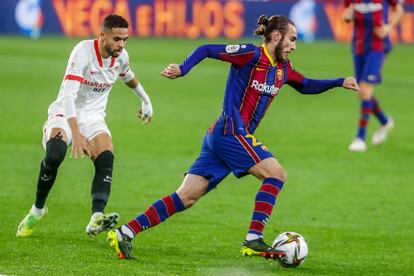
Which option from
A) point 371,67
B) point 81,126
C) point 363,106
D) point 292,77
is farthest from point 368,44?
point 81,126

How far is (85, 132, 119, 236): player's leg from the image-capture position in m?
8.74

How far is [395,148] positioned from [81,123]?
320 inches

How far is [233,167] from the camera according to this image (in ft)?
28.5

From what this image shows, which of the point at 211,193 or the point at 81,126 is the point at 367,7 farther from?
the point at 81,126

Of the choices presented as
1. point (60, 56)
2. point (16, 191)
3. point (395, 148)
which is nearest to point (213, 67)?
point (60, 56)

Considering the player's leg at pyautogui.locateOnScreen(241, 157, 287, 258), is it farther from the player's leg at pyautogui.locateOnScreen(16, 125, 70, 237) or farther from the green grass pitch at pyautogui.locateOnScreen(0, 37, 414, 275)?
the player's leg at pyautogui.locateOnScreen(16, 125, 70, 237)

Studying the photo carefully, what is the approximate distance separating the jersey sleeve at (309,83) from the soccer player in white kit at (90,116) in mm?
1518

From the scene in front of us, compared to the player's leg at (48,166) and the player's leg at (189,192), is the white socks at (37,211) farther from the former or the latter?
the player's leg at (189,192)

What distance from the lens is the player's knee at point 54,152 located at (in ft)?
29.8

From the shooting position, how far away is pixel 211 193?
41.5ft

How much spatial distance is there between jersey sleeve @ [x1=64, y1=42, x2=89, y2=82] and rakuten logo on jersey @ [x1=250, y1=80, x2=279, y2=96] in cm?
152

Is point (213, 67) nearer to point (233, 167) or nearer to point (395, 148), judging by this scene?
point (395, 148)

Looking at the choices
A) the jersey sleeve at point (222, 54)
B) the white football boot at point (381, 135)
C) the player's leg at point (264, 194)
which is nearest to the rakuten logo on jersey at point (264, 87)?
the jersey sleeve at point (222, 54)

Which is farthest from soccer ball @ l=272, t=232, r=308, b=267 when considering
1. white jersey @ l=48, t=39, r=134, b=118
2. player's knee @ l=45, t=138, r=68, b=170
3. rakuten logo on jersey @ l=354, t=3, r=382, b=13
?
rakuten logo on jersey @ l=354, t=3, r=382, b=13
